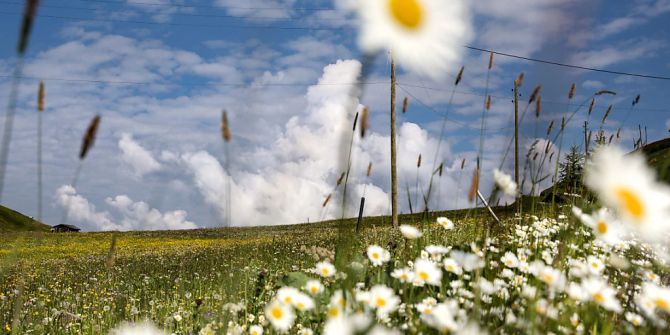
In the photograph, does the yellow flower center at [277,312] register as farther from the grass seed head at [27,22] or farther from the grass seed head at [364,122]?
the grass seed head at [27,22]

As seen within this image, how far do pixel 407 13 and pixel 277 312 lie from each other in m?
1.53

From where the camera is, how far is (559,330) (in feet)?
7.73

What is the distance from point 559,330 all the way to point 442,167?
1.29 m

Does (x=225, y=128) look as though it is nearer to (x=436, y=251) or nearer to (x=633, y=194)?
(x=633, y=194)

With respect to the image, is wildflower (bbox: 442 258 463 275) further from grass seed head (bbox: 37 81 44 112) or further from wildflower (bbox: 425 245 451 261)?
grass seed head (bbox: 37 81 44 112)

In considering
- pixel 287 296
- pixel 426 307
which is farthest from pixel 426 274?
pixel 287 296

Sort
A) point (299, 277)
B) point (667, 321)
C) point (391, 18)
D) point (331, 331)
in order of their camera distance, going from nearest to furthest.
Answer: point (391, 18) → point (331, 331) → point (667, 321) → point (299, 277)

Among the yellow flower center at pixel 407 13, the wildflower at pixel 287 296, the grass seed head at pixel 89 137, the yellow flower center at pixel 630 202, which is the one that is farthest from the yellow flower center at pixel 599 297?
the grass seed head at pixel 89 137

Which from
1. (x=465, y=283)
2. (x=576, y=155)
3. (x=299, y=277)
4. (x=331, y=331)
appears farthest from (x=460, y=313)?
(x=576, y=155)

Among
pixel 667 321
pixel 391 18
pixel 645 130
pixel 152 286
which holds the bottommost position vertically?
pixel 152 286

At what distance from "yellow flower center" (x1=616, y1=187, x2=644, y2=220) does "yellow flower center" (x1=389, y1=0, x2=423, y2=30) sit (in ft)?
2.61

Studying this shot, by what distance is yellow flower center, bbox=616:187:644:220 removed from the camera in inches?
55.4

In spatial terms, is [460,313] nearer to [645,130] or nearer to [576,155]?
[576,155]

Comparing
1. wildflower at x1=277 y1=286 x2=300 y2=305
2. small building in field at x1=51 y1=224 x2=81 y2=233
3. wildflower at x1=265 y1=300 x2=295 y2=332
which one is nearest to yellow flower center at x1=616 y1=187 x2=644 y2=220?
wildflower at x1=265 y1=300 x2=295 y2=332
